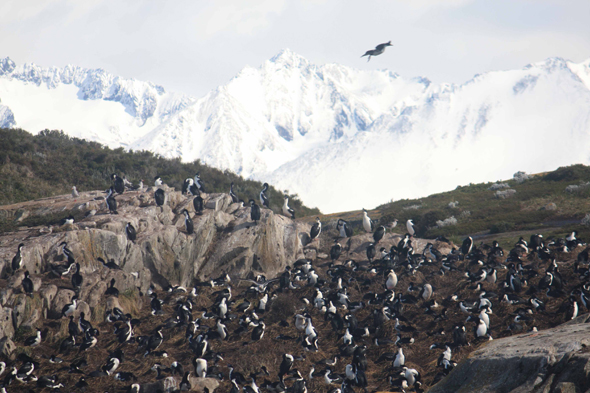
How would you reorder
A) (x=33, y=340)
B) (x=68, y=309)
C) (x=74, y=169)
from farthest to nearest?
(x=74, y=169) < (x=68, y=309) < (x=33, y=340)

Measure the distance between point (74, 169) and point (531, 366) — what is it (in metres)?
37.5

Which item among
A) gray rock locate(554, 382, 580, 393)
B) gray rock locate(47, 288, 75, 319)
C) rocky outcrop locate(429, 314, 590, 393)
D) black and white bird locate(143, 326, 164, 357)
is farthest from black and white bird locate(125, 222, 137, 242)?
gray rock locate(554, 382, 580, 393)

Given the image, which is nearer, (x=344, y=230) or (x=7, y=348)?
(x=7, y=348)

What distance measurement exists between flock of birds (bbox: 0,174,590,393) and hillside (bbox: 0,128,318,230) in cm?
1362

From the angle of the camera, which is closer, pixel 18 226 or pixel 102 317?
pixel 102 317

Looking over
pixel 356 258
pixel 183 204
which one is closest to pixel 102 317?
pixel 183 204

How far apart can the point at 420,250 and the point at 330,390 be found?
1360cm

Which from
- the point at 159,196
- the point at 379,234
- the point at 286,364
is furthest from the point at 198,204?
the point at 286,364

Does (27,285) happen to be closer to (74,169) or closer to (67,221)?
(67,221)

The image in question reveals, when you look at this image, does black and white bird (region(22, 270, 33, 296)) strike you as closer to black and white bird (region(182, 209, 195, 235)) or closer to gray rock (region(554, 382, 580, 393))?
black and white bird (region(182, 209, 195, 235))

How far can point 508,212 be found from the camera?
35.8 m

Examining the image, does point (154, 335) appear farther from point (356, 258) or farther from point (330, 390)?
point (356, 258)

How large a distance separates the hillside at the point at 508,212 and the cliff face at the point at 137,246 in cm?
1211

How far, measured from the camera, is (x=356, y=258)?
26.1m
